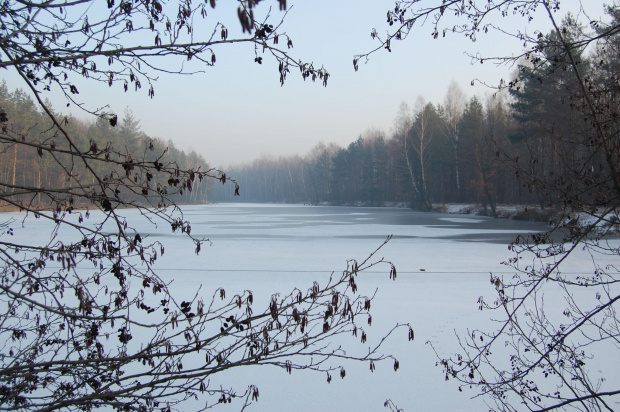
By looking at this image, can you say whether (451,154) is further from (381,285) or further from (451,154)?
(381,285)

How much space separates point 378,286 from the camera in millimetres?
8898

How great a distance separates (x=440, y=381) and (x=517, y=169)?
249cm

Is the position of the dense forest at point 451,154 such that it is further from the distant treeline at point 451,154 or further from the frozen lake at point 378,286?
the frozen lake at point 378,286

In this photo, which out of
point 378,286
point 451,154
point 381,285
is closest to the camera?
point 378,286

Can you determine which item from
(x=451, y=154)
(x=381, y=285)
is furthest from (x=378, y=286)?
(x=451, y=154)

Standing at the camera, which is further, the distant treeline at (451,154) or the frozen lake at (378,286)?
the distant treeline at (451,154)

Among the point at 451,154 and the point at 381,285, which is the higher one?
the point at 451,154

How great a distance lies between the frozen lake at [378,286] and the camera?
172 inches

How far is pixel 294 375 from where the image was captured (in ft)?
16.0

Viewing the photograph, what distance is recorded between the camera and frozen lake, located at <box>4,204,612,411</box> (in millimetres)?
4363

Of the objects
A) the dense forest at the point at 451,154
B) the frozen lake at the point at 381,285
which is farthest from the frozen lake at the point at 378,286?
the dense forest at the point at 451,154

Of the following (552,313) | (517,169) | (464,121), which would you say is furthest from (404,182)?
(517,169)

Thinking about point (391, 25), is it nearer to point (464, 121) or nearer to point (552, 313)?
point (552, 313)

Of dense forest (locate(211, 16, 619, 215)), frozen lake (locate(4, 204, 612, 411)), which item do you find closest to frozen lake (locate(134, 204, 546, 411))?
frozen lake (locate(4, 204, 612, 411))
